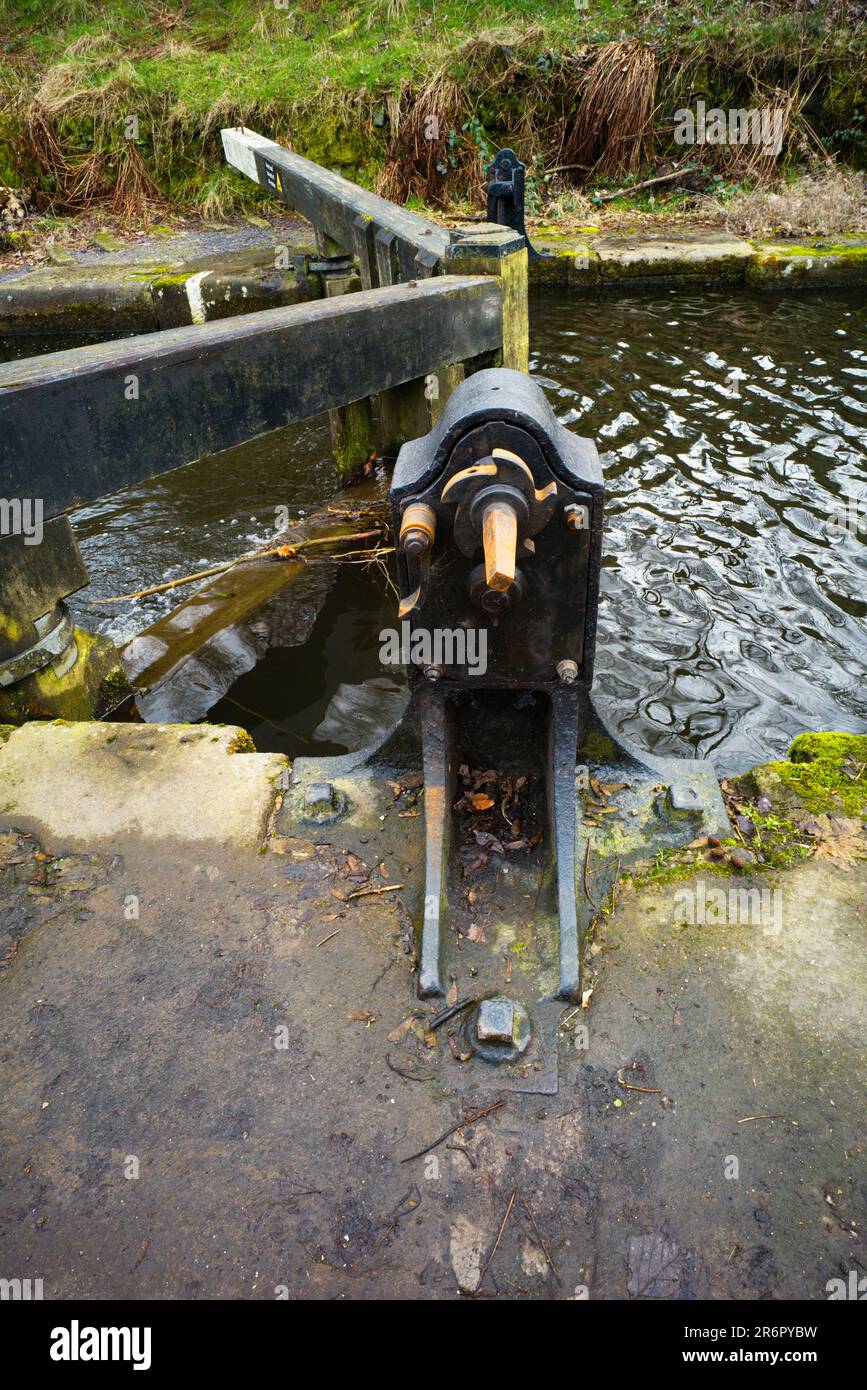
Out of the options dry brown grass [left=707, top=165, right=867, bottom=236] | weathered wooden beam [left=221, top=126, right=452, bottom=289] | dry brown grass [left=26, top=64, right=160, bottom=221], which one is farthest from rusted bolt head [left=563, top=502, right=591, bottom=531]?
dry brown grass [left=26, top=64, right=160, bottom=221]

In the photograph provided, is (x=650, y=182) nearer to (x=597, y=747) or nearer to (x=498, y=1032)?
(x=597, y=747)

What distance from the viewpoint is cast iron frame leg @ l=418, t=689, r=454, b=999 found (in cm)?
223

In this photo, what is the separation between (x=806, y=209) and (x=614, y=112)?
3.04 m

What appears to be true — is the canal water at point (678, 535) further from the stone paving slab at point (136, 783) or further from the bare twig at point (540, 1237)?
the bare twig at point (540, 1237)

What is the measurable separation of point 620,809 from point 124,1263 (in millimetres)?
1722

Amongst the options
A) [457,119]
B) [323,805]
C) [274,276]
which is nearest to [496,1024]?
[323,805]

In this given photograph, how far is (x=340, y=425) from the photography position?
18.9ft

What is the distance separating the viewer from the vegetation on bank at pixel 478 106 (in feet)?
33.5

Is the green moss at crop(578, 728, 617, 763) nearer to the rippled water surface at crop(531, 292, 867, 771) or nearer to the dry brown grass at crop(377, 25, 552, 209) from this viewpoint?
the rippled water surface at crop(531, 292, 867, 771)

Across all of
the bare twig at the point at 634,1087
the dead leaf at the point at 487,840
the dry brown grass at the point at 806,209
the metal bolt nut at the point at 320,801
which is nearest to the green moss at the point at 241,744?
the metal bolt nut at the point at 320,801

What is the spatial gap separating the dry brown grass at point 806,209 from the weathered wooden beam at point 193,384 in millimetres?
6659

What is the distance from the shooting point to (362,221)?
5.08 meters

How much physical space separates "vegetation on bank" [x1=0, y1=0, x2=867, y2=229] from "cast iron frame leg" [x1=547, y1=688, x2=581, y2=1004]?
9442 mm
